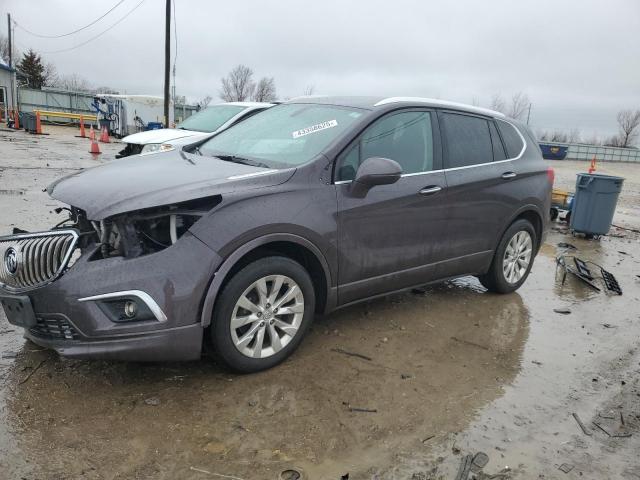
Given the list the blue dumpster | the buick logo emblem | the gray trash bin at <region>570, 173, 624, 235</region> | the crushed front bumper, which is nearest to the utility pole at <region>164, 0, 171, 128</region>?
the gray trash bin at <region>570, 173, 624, 235</region>

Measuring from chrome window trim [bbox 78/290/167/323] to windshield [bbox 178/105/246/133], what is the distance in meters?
8.08

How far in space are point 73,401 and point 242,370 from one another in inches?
39.2

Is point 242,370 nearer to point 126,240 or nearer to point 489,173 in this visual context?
point 126,240

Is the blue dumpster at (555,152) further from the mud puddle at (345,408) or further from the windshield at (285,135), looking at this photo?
the windshield at (285,135)

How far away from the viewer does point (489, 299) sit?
537 cm

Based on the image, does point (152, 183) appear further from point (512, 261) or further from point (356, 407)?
point (512, 261)

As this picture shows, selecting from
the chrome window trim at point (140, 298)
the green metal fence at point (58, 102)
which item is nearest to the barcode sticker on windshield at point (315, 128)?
the chrome window trim at point (140, 298)

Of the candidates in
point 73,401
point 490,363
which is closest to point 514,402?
point 490,363

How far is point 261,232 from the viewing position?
3254mm

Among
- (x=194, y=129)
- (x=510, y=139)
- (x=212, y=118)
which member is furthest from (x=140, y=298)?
(x=212, y=118)

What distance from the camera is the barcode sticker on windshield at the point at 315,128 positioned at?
398 cm

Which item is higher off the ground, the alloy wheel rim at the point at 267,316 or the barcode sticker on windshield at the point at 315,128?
the barcode sticker on windshield at the point at 315,128

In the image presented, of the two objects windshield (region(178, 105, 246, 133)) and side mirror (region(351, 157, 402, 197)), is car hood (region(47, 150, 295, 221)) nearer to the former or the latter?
→ side mirror (region(351, 157, 402, 197))

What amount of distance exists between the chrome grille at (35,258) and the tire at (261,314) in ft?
3.08
